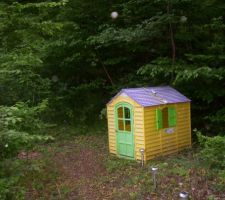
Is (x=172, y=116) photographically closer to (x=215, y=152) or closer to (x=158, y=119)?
(x=158, y=119)

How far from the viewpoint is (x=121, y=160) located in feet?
27.5

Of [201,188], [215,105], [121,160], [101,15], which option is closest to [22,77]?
[101,15]

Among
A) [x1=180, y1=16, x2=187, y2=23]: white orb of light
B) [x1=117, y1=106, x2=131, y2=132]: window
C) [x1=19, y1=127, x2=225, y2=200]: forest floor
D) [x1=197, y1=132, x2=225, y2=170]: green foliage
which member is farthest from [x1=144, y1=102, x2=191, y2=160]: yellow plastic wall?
[x1=180, y1=16, x2=187, y2=23]: white orb of light

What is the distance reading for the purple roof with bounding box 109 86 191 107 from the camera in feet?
26.5

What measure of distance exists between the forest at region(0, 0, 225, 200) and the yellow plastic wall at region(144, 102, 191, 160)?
39cm

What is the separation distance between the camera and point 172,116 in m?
8.59

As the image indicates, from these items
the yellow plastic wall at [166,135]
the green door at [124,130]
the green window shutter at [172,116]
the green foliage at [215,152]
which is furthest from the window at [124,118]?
the green foliage at [215,152]

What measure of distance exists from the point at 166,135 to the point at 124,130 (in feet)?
3.35

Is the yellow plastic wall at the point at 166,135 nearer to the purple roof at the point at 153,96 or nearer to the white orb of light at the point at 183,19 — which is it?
the purple roof at the point at 153,96

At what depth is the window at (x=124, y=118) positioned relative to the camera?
8.35 m

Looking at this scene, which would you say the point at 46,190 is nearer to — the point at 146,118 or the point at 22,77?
the point at 146,118

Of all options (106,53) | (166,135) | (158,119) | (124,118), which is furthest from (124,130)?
(106,53)

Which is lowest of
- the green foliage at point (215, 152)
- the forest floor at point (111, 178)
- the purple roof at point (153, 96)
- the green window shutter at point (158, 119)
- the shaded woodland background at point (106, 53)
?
the forest floor at point (111, 178)

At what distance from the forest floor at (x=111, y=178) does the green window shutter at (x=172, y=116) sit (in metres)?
0.77
